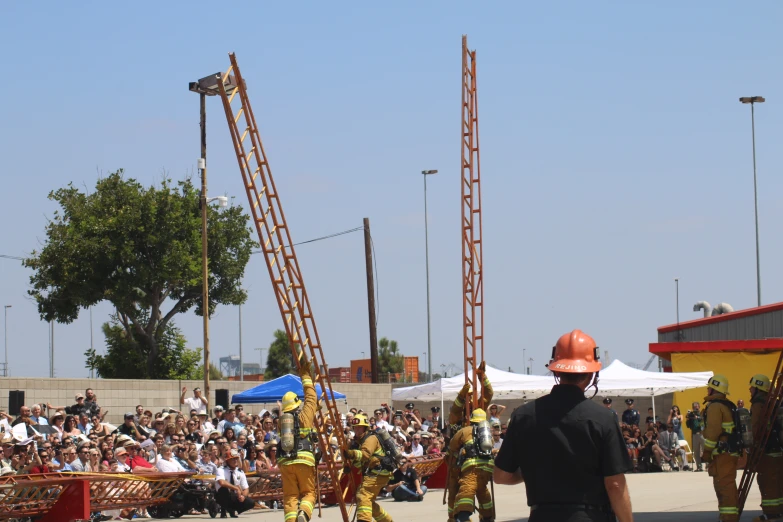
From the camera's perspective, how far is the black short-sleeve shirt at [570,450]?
5.25m

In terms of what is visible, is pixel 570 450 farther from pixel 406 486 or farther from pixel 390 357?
pixel 390 357

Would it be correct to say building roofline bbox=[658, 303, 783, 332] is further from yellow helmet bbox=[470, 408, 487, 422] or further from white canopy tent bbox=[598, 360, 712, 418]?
yellow helmet bbox=[470, 408, 487, 422]

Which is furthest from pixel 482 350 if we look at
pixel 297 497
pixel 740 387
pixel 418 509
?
pixel 740 387

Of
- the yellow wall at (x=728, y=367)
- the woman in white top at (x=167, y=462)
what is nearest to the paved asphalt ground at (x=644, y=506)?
the woman in white top at (x=167, y=462)

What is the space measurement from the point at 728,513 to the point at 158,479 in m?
8.69

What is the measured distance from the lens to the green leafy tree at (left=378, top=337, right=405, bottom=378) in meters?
75.4

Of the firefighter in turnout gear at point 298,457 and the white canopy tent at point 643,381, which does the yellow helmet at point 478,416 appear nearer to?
the firefighter in turnout gear at point 298,457

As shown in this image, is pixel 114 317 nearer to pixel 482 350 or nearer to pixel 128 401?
pixel 128 401

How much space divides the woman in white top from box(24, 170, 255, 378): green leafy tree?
17.6 m

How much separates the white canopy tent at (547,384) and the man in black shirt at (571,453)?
66.2ft

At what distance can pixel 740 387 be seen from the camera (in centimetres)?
3025

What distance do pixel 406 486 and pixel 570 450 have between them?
16.2 m

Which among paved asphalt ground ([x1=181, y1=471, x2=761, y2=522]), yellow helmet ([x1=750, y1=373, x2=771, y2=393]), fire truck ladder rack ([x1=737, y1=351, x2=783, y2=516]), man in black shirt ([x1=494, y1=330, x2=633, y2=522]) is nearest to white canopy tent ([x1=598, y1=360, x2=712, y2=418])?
paved asphalt ground ([x1=181, y1=471, x2=761, y2=522])

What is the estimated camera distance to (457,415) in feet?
43.8
